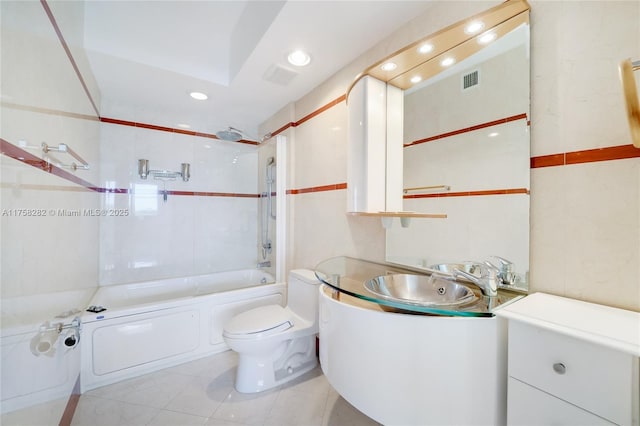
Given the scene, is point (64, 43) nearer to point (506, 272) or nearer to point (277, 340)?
point (277, 340)

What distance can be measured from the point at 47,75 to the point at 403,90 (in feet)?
5.88

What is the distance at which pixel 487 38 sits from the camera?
118 centimetres

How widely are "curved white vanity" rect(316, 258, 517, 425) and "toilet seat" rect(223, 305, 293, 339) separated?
2.52 ft

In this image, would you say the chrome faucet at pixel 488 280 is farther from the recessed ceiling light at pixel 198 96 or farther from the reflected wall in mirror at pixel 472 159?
the recessed ceiling light at pixel 198 96

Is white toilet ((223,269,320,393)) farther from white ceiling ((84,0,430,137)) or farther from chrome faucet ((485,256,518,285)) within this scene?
white ceiling ((84,0,430,137))

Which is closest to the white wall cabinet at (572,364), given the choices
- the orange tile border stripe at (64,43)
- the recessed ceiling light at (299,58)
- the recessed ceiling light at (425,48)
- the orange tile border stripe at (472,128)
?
the orange tile border stripe at (472,128)

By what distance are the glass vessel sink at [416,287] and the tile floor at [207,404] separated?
32.3 inches

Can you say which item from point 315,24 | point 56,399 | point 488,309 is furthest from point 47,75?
point 488,309

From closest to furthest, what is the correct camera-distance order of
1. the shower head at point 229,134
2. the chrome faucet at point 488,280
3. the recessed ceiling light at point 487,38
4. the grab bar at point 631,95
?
the grab bar at point 631,95
the chrome faucet at point 488,280
the recessed ceiling light at point 487,38
the shower head at point 229,134

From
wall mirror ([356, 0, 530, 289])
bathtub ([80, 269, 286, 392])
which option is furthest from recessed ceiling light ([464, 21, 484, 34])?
bathtub ([80, 269, 286, 392])

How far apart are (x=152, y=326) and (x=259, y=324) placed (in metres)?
0.89

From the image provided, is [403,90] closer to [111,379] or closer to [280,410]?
[280,410]

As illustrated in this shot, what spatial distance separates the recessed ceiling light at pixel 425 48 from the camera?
1289mm

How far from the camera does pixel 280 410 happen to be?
157 cm
